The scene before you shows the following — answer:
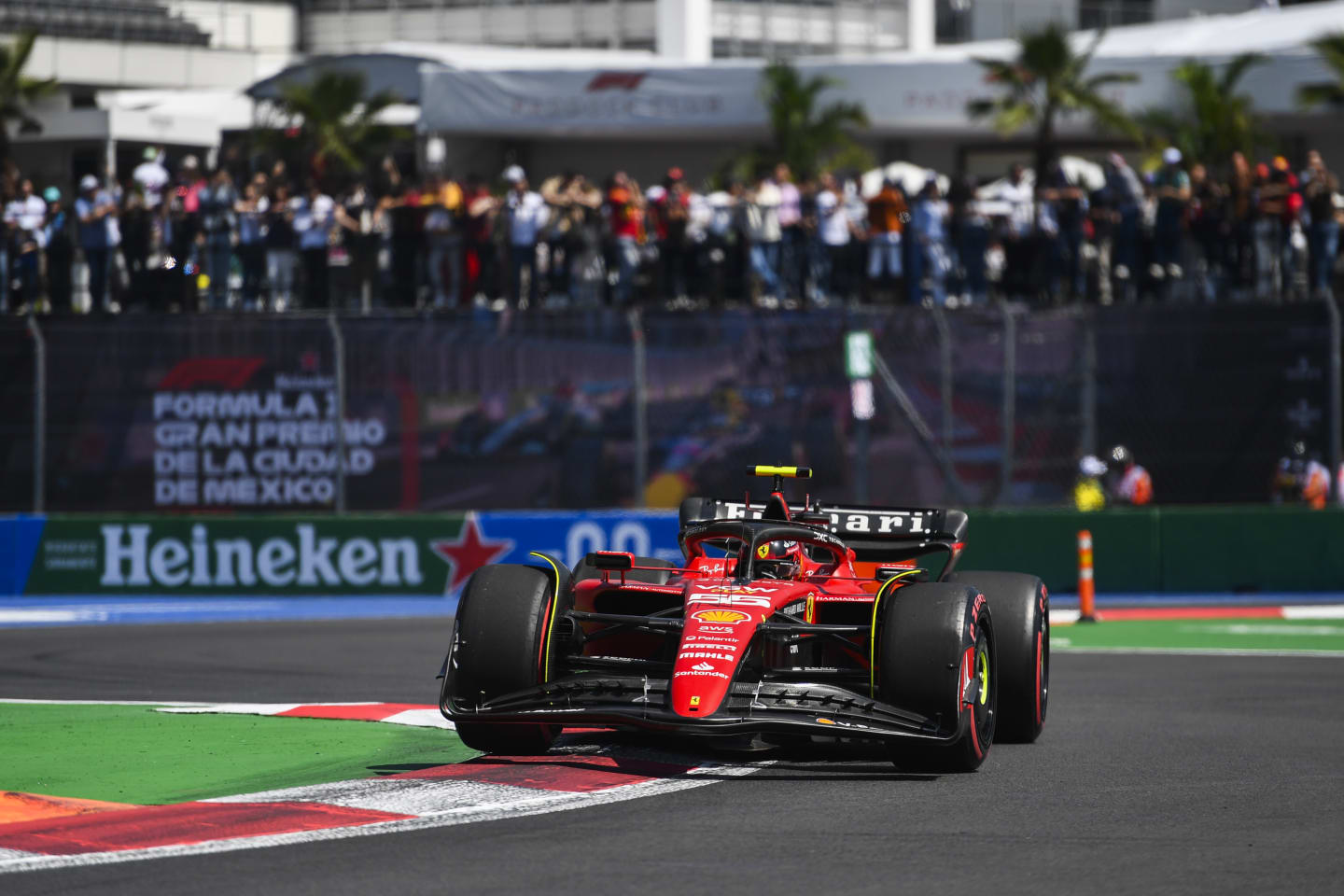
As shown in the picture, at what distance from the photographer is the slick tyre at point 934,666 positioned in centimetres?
805

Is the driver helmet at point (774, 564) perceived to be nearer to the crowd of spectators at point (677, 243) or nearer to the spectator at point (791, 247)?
the crowd of spectators at point (677, 243)

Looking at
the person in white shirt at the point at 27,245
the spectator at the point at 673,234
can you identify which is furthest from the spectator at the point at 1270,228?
the person in white shirt at the point at 27,245

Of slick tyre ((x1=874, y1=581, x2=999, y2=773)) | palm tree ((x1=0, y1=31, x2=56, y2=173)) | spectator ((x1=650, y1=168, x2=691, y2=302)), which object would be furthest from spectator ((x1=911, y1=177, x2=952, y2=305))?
palm tree ((x1=0, y1=31, x2=56, y2=173))

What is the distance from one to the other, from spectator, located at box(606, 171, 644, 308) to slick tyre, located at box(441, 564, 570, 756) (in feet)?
42.9

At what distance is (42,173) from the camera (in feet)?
108

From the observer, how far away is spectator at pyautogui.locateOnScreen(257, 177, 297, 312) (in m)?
22.1

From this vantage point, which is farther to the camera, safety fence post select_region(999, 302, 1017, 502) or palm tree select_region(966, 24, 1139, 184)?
palm tree select_region(966, 24, 1139, 184)

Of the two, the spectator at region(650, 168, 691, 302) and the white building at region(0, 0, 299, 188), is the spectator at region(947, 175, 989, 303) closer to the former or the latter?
the spectator at region(650, 168, 691, 302)

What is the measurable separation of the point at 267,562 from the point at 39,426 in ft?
10.1

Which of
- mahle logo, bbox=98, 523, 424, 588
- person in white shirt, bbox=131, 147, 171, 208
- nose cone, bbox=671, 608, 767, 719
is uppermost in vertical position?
person in white shirt, bbox=131, 147, 171, 208

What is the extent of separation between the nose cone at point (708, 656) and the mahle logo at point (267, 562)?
1235 centimetres

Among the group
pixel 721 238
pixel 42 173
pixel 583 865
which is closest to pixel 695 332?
pixel 721 238

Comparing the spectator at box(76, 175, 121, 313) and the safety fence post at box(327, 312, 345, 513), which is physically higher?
the spectator at box(76, 175, 121, 313)

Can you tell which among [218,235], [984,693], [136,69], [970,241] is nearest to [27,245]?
[218,235]
